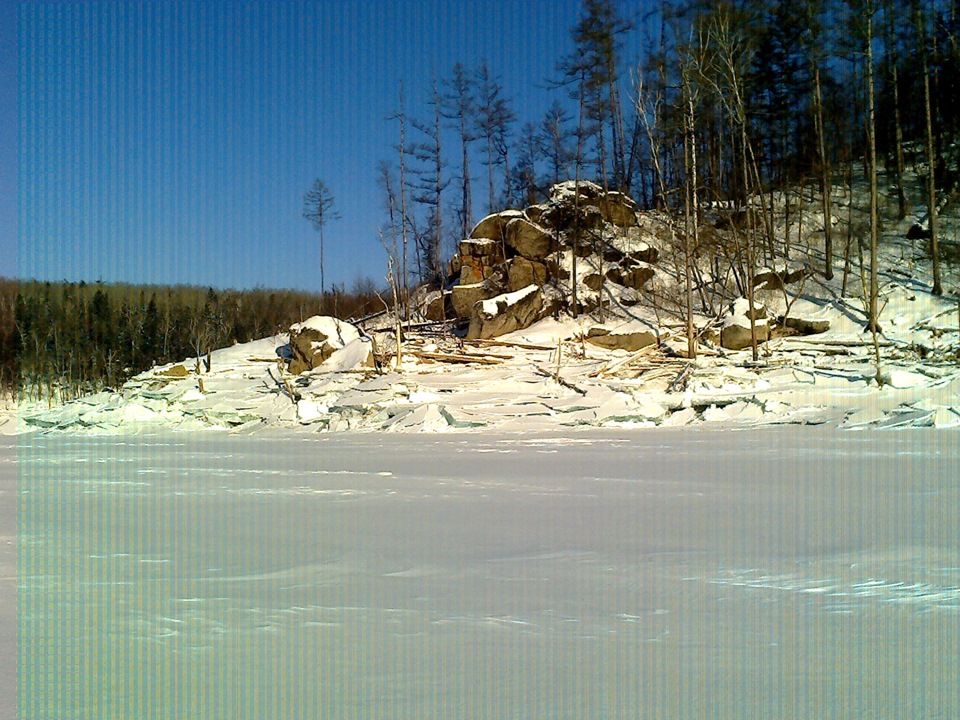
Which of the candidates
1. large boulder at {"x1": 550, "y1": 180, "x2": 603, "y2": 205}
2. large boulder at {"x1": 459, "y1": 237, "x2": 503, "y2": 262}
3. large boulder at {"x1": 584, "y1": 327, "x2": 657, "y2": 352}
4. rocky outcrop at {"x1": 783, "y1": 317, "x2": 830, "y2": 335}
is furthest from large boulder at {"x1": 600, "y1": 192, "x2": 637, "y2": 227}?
rocky outcrop at {"x1": 783, "y1": 317, "x2": 830, "y2": 335}

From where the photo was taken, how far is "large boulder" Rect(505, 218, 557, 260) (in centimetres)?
2545

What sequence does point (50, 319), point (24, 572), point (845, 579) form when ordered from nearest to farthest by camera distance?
point (845, 579) → point (24, 572) → point (50, 319)

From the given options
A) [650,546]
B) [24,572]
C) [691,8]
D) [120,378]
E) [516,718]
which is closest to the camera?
[516,718]

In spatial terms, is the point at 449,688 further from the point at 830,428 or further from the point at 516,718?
the point at 830,428

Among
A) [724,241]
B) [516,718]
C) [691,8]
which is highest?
[691,8]

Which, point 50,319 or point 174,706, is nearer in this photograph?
point 174,706

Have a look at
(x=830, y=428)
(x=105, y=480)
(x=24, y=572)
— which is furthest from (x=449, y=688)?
(x=830, y=428)

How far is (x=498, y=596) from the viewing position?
3814 millimetres

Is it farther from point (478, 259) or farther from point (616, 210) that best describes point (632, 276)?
point (478, 259)

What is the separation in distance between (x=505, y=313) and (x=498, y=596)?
62.1ft

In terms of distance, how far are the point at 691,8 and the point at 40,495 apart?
70.7 feet

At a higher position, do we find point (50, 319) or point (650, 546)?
point (50, 319)

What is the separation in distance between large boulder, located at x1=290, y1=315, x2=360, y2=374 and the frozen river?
12975mm

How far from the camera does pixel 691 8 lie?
75.3ft
